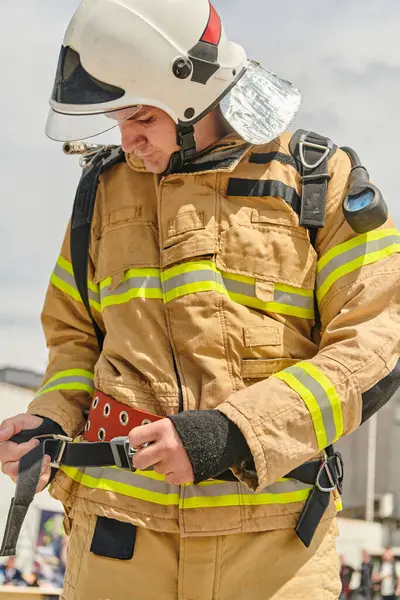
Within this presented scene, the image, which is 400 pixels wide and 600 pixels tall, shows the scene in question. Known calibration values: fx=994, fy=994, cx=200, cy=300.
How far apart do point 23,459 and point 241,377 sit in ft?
2.28

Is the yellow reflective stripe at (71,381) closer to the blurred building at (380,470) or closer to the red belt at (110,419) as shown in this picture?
the red belt at (110,419)

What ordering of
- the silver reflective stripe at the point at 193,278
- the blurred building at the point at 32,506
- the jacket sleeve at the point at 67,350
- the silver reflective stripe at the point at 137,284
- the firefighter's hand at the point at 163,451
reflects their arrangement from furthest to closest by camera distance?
the blurred building at the point at 32,506 → the jacket sleeve at the point at 67,350 → the silver reflective stripe at the point at 137,284 → the silver reflective stripe at the point at 193,278 → the firefighter's hand at the point at 163,451

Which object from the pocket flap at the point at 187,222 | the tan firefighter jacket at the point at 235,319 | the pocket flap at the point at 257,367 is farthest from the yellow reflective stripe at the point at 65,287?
the pocket flap at the point at 257,367

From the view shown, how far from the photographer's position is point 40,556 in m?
15.7

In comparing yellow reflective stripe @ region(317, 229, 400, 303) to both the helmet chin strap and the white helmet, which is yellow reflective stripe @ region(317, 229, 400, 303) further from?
the helmet chin strap

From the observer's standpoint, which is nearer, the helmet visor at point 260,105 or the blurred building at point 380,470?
the helmet visor at point 260,105

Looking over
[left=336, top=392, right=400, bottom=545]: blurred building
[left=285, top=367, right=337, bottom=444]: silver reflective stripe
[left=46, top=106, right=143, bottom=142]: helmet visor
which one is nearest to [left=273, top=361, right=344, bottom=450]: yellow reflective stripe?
[left=285, top=367, right=337, bottom=444]: silver reflective stripe

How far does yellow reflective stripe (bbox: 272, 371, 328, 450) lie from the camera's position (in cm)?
265

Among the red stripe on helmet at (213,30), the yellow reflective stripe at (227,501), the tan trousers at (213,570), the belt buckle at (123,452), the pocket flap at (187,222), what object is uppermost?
the red stripe on helmet at (213,30)

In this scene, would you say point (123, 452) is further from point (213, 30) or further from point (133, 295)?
point (213, 30)

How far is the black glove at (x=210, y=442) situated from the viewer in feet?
8.21

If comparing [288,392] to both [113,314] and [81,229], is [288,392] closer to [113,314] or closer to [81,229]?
[113,314]

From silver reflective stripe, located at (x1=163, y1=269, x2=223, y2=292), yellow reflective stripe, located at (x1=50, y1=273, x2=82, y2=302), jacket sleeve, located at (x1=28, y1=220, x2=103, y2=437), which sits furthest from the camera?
yellow reflective stripe, located at (x1=50, y1=273, x2=82, y2=302)

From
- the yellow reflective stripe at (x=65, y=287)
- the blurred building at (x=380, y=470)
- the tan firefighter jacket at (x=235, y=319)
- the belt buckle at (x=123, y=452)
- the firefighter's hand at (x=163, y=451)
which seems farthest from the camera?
the blurred building at (x=380, y=470)
